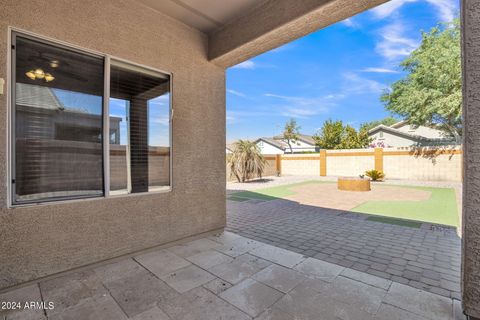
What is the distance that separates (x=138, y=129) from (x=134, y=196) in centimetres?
94

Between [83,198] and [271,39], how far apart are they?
3095 millimetres

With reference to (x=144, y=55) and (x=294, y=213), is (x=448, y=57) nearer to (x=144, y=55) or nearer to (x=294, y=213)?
(x=294, y=213)

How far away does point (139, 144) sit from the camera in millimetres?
3186

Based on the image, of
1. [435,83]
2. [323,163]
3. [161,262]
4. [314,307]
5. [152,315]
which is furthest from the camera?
[323,163]

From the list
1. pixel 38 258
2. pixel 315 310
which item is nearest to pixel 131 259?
pixel 38 258

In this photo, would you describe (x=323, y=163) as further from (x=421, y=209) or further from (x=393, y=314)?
A: (x=393, y=314)

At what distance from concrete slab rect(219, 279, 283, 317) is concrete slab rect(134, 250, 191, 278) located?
32.5 inches

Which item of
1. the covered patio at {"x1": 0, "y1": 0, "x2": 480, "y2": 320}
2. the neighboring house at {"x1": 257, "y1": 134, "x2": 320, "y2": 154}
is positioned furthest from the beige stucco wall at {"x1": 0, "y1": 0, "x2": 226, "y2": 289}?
the neighboring house at {"x1": 257, "y1": 134, "x2": 320, "y2": 154}

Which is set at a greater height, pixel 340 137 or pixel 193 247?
pixel 340 137

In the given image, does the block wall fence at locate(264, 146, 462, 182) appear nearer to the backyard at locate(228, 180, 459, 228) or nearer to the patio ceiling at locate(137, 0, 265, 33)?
the backyard at locate(228, 180, 459, 228)

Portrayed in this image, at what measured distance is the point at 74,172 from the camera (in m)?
2.60

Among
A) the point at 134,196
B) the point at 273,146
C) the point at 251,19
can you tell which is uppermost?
the point at 273,146

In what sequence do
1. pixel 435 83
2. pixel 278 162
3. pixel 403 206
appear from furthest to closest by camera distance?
pixel 278 162, pixel 435 83, pixel 403 206

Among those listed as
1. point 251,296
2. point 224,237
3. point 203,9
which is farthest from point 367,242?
point 203,9
